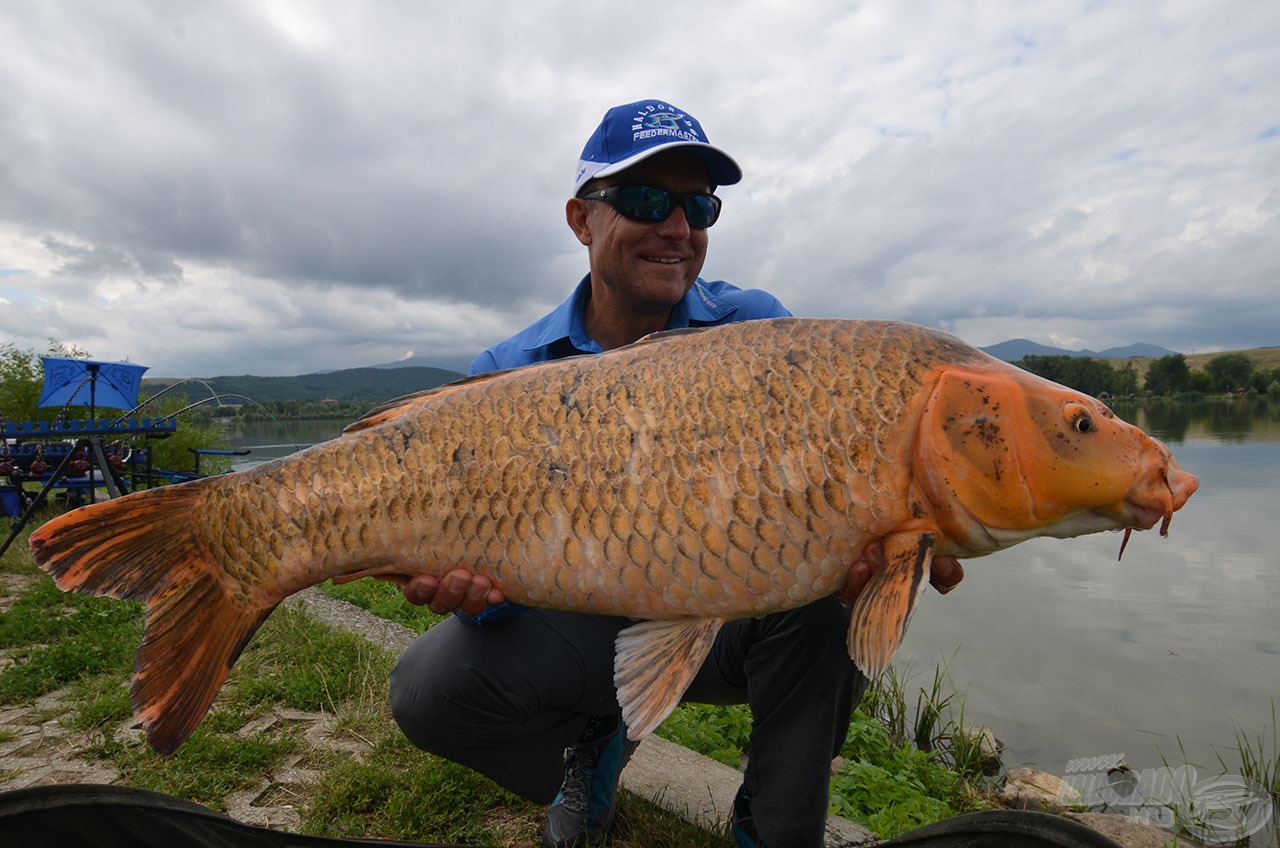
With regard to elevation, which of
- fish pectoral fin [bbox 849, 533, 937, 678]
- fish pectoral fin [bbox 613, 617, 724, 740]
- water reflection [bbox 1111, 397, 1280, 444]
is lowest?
water reflection [bbox 1111, 397, 1280, 444]

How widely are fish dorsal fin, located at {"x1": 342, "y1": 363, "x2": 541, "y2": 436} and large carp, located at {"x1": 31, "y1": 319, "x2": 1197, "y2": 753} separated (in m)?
0.01

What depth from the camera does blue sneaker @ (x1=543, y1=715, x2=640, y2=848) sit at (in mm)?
1793

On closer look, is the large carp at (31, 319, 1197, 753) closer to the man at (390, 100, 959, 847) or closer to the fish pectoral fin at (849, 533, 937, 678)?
the fish pectoral fin at (849, 533, 937, 678)

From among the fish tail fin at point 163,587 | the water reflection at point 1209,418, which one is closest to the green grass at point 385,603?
the fish tail fin at point 163,587

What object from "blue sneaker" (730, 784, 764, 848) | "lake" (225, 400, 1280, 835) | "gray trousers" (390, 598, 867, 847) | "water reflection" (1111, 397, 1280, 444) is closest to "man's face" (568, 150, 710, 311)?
"gray trousers" (390, 598, 867, 847)

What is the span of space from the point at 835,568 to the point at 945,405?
14.5 inches

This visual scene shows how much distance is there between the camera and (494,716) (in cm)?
187

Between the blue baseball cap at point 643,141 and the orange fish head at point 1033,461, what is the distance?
1.18 meters

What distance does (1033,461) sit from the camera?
4.29 feet

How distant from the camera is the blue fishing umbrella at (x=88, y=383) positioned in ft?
22.2

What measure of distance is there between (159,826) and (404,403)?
3.08ft

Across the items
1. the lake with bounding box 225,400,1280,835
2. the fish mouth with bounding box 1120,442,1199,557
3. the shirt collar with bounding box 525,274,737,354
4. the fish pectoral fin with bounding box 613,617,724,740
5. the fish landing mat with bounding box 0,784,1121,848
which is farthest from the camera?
the lake with bounding box 225,400,1280,835

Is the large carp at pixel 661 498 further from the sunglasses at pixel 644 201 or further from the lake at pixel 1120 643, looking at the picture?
the lake at pixel 1120 643

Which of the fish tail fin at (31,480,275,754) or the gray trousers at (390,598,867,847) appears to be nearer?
the fish tail fin at (31,480,275,754)
